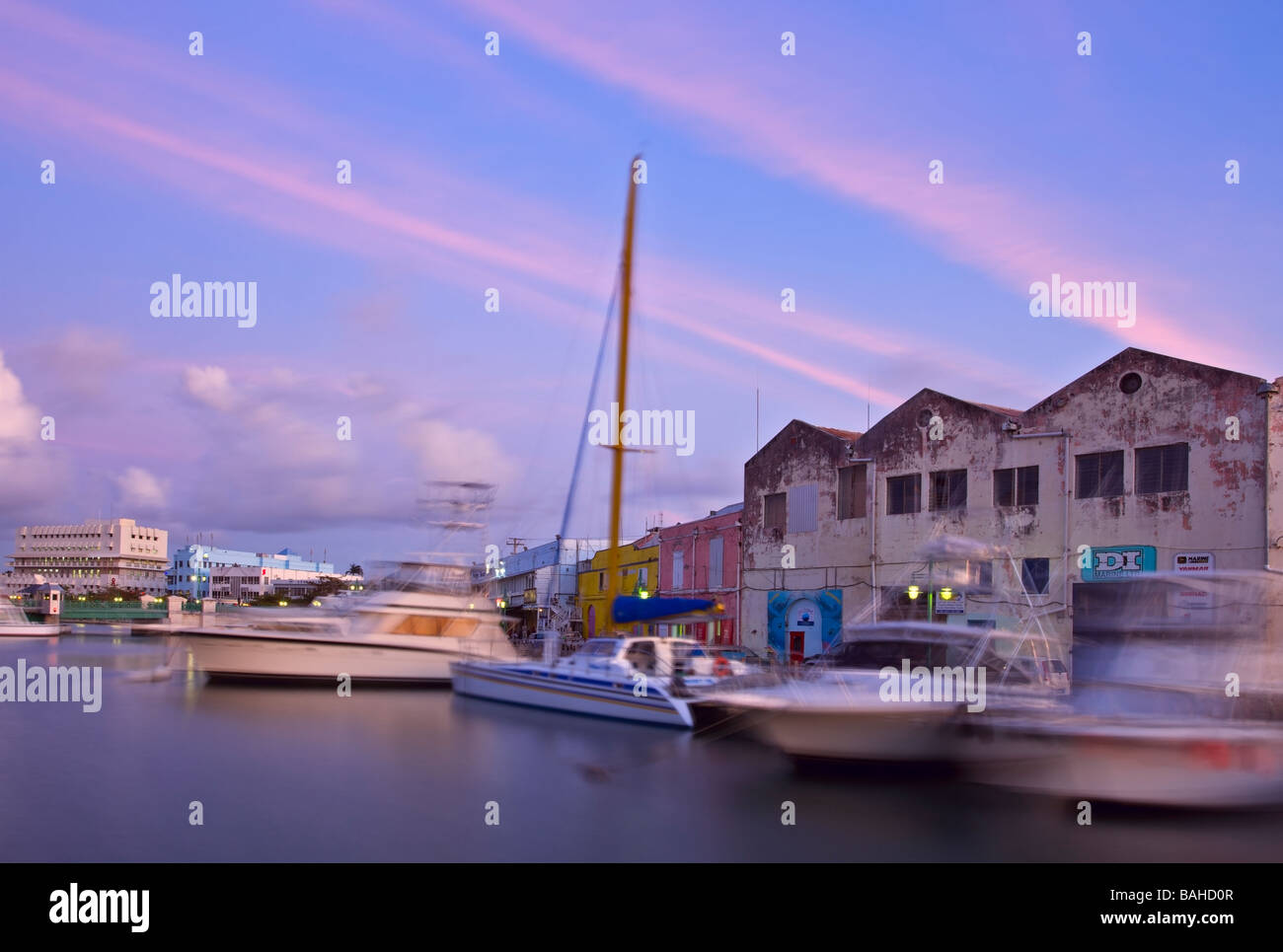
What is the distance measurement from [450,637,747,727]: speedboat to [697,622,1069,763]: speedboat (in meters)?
2.97

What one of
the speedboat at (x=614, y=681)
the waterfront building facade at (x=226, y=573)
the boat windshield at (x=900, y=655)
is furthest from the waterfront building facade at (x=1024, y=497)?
the waterfront building facade at (x=226, y=573)

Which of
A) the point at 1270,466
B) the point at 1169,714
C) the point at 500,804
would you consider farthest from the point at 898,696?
the point at 1270,466

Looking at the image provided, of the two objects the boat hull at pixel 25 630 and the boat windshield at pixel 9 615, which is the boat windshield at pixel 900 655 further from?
the boat windshield at pixel 9 615

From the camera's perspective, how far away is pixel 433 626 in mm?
30516

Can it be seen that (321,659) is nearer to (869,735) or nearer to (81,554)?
(869,735)

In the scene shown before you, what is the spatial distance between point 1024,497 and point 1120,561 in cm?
308

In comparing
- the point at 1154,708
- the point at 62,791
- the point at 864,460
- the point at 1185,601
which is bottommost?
the point at 62,791

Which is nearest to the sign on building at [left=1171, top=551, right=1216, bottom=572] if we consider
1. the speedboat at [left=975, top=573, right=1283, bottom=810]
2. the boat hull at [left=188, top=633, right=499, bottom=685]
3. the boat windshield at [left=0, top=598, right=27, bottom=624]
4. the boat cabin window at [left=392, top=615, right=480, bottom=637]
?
the speedboat at [left=975, top=573, right=1283, bottom=810]
